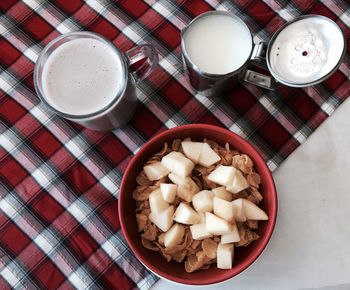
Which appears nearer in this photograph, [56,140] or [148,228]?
[148,228]

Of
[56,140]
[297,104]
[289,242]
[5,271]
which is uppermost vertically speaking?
[297,104]

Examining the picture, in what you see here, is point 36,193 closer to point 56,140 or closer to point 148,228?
point 56,140

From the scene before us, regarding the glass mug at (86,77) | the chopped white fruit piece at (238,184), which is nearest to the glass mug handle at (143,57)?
the glass mug at (86,77)

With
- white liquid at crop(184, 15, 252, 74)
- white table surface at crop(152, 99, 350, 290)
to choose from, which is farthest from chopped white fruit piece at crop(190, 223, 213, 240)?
white liquid at crop(184, 15, 252, 74)

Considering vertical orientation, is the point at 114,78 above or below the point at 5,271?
above

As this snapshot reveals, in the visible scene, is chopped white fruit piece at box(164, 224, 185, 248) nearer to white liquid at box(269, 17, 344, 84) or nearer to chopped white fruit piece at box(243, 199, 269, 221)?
chopped white fruit piece at box(243, 199, 269, 221)

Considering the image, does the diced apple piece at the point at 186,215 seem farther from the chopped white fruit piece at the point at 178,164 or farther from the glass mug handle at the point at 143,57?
the glass mug handle at the point at 143,57

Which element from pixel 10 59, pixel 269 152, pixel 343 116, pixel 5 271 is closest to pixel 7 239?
pixel 5 271
